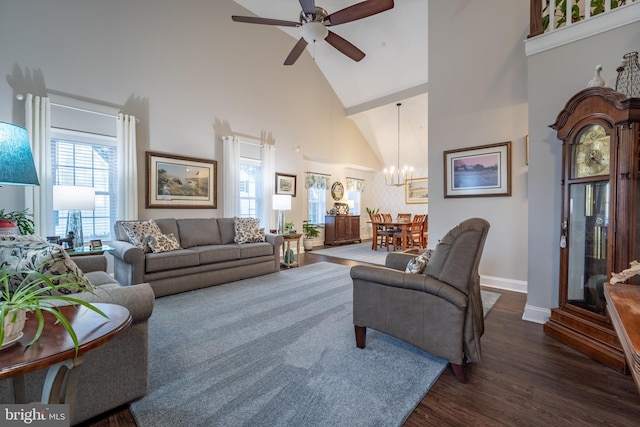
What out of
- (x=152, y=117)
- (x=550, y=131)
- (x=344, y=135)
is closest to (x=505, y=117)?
(x=550, y=131)

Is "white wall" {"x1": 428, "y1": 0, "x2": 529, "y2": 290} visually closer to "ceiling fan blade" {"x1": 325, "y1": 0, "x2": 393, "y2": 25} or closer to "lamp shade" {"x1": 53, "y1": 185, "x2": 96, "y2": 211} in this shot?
"ceiling fan blade" {"x1": 325, "y1": 0, "x2": 393, "y2": 25}

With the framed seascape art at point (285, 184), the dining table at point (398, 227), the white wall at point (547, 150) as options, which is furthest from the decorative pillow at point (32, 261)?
the dining table at point (398, 227)

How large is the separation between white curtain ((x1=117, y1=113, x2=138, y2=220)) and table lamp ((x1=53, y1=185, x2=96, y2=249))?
779 millimetres

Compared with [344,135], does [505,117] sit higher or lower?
lower

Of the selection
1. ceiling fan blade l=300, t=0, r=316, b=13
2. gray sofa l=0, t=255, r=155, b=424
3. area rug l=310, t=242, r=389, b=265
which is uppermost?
ceiling fan blade l=300, t=0, r=316, b=13

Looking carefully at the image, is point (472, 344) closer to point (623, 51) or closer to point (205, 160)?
point (623, 51)

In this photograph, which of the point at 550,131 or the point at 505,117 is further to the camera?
the point at 505,117

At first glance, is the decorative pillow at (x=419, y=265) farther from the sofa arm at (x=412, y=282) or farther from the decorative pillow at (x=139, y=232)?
the decorative pillow at (x=139, y=232)

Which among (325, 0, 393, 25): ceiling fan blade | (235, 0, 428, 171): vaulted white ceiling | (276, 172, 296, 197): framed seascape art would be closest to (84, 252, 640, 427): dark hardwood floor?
(325, 0, 393, 25): ceiling fan blade

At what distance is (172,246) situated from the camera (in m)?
3.73

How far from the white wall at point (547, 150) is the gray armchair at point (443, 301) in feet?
3.73

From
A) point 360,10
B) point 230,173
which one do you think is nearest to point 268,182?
point 230,173

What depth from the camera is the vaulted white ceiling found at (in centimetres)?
508

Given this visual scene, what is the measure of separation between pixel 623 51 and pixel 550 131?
2.34 feet
